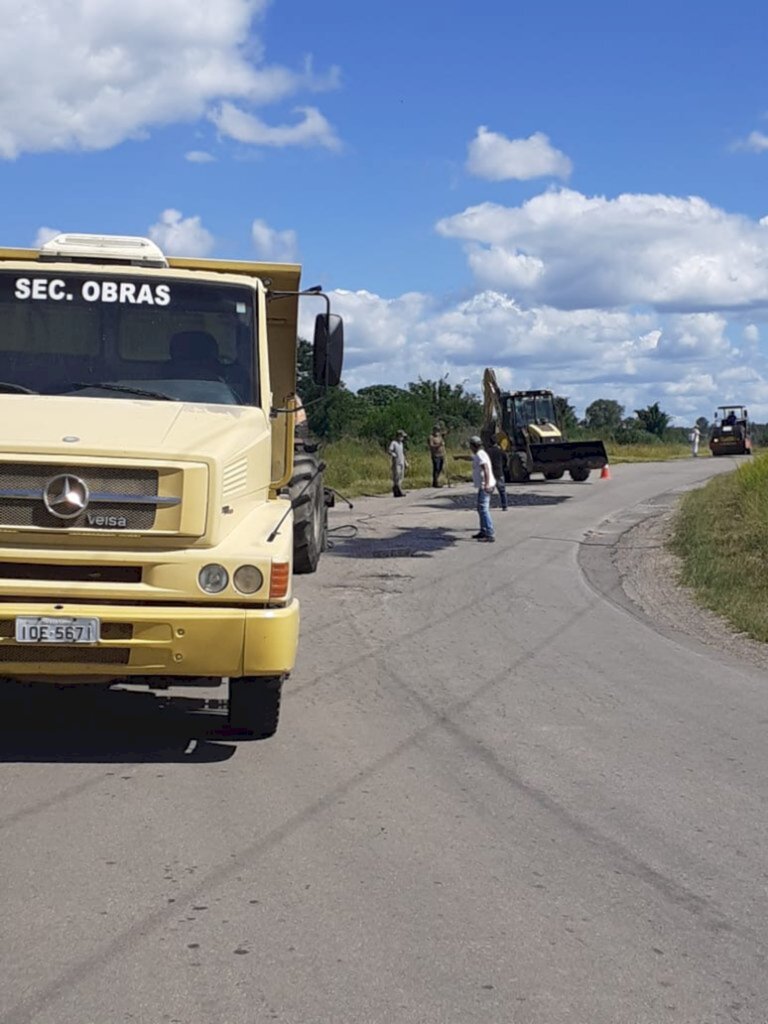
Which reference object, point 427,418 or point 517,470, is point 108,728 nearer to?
point 517,470

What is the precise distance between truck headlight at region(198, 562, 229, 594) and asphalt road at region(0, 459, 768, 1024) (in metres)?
0.95

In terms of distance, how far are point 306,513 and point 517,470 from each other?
2048 centimetres

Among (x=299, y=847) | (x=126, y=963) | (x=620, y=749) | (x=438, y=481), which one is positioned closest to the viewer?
(x=126, y=963)

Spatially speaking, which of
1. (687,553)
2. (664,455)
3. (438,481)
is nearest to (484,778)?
(687,553)

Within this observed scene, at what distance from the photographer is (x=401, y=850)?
17.9 feet

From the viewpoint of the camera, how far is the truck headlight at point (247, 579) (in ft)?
21.5

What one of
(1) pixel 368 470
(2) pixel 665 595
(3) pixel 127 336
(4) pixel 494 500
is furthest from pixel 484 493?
(1) pixel 368 470

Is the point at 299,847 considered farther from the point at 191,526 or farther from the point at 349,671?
the point at 349,671

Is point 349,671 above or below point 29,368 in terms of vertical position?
below

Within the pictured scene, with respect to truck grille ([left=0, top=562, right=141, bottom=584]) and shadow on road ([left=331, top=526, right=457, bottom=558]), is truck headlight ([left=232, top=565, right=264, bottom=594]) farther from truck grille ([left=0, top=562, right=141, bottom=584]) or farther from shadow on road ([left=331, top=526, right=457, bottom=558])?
shadow on road ([left=331, top=526, right=457, bottom=558])

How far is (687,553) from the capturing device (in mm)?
18734

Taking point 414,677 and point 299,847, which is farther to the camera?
point 414,677

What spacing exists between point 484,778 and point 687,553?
12.7 meters

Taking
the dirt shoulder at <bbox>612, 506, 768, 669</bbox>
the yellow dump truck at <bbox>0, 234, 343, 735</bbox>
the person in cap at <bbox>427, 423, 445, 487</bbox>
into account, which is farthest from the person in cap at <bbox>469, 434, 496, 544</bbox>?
the person in cap at <bbox>427, 423, 445, 487</bbox>
